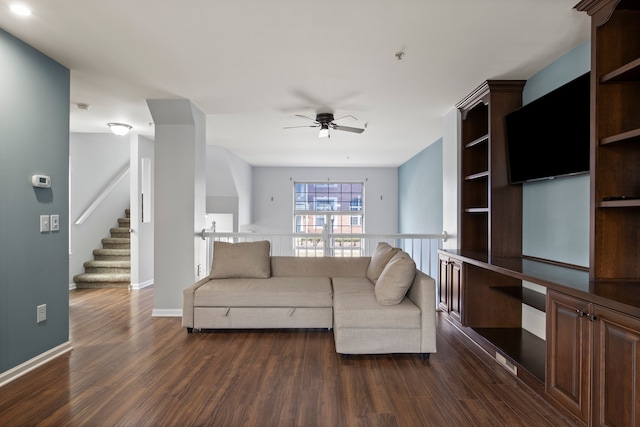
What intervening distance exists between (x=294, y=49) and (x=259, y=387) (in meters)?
2.53

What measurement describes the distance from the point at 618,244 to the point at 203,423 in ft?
8.69

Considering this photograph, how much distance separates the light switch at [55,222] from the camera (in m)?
2.77

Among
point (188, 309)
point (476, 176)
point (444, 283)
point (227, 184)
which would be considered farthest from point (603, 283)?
point (227, 184)

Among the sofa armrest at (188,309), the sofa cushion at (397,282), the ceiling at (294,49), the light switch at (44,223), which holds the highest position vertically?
the ceiling at (294,49)

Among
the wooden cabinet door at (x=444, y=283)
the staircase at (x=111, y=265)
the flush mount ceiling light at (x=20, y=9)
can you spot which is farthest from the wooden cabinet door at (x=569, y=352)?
the staircase at (x=111, y=265)

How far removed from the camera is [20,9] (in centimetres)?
218

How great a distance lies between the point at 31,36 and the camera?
8.17 feet

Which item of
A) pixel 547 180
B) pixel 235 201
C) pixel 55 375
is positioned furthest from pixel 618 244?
pixel 235 201

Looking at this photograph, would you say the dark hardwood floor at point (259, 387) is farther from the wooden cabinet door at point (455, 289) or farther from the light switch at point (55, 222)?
the light switch at point (55, 222)

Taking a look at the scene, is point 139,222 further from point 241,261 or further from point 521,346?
point 521,346

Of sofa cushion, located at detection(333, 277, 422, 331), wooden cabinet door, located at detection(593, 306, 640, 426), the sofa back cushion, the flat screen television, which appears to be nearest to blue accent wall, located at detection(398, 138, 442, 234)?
the sofa back cushion

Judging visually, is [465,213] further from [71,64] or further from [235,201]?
[235,201]

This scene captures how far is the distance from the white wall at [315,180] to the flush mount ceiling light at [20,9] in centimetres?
692

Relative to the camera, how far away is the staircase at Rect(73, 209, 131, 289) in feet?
18.0
